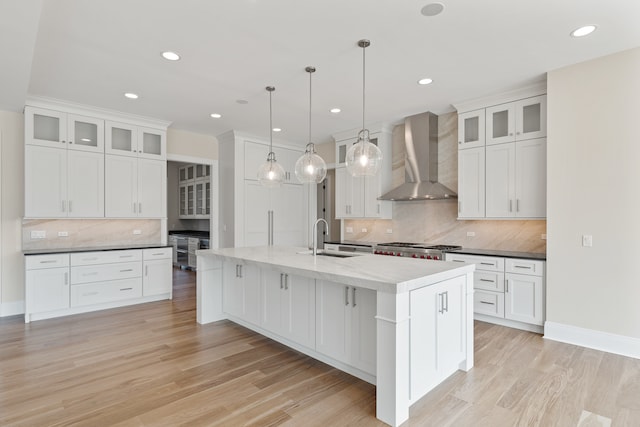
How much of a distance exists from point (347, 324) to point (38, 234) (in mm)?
4538

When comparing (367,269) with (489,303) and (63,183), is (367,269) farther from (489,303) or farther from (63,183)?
(63,183)

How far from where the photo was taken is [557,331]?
3.48 m

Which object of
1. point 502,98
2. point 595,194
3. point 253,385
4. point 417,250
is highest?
point 502,98

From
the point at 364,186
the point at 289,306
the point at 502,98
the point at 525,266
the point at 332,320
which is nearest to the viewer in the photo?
the point at 332,320

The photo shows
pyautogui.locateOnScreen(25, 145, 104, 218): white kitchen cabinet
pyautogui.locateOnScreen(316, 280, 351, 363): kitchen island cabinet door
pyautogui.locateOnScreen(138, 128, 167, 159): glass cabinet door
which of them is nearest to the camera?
pyautogui.locateOnScreen(316, 280, 351, 363): kitchen island cabinet door

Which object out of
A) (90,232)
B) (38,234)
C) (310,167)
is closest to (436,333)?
(310,167)

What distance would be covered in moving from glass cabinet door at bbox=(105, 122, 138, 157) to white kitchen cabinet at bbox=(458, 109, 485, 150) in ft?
15.4

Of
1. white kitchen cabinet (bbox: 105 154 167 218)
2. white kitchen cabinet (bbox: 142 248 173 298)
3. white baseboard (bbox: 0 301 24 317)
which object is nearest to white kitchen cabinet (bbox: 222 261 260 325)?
white kitchen cabinet (bbox: 142 248 173 298)

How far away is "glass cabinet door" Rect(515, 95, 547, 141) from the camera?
389cm

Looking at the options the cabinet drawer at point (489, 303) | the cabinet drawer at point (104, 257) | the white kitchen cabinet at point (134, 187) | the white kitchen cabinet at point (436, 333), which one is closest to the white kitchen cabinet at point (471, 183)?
the cabinet drawer at point (489, 303)

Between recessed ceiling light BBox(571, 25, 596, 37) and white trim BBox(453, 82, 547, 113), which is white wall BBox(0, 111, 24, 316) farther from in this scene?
recessed ceiling light BBox(571, 25, 596, 37)

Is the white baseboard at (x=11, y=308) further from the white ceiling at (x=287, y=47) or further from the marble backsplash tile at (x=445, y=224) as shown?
the marble backsplash tile at (x=445, y=224)

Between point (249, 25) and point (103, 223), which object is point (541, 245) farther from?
point (103, 223)

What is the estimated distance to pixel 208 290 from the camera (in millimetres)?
4035
